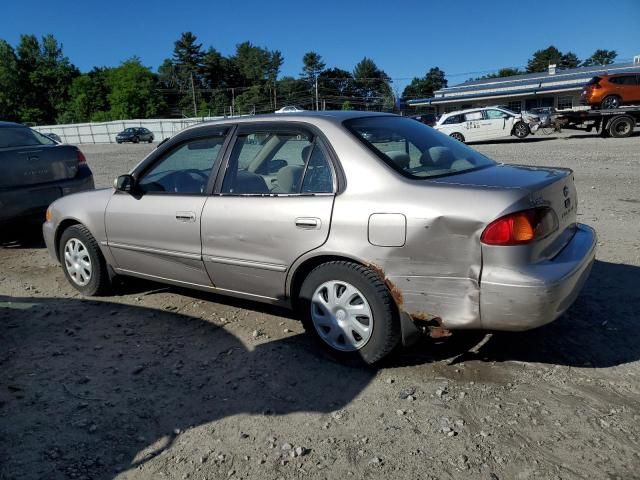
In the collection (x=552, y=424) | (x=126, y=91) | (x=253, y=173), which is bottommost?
(x=552, y=424)

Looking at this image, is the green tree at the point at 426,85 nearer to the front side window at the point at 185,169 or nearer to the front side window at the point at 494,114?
the front side window at the point at 494,114

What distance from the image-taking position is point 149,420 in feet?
9.49

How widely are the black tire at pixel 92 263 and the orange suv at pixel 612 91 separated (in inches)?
955

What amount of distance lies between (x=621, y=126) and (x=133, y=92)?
83.3m

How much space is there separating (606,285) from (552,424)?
2.30 m

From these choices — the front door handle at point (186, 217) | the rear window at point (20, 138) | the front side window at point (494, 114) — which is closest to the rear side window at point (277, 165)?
the front door handle at point (186, 217)

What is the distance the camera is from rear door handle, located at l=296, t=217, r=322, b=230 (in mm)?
3283

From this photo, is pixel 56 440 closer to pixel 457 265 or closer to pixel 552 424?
pixel 457 265

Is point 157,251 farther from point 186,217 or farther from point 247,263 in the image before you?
point 247,263

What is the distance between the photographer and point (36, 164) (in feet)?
21.6

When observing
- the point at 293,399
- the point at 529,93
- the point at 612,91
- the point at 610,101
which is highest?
the point at 529,93

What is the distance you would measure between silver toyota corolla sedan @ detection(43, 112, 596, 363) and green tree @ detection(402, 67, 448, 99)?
102950mm

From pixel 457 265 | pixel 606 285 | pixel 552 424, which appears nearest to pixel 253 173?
pixel 457 265

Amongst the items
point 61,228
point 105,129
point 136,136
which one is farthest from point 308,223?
point 105,129
